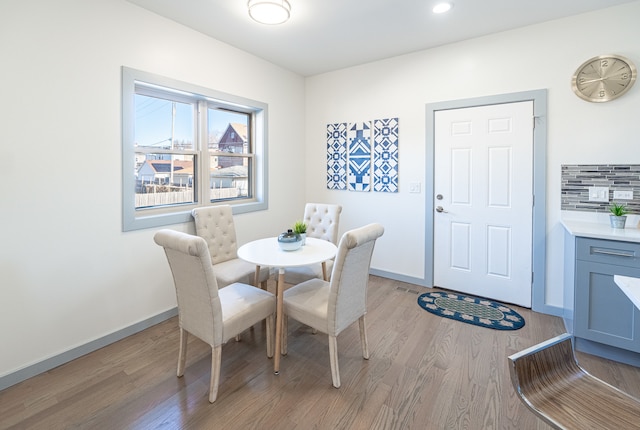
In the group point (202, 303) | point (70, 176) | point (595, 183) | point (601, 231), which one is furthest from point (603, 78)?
point (70, 176)

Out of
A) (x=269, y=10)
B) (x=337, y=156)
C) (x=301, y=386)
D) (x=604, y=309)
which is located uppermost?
(x=269, y=10)

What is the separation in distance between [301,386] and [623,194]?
2944 millimetres

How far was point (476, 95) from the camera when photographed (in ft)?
10.5

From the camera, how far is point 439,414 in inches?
68.9

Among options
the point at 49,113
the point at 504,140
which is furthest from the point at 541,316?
the point at 49,113

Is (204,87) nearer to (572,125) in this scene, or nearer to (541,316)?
(572,125)

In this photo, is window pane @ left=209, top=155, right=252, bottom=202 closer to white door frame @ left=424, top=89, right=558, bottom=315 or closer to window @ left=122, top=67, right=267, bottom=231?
window @ left=122, top=67, right=267, bottom=231

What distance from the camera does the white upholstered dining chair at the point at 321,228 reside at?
9.36 feet

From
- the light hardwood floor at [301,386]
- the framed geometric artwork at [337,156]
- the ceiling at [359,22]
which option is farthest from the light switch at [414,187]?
the light hardwood floor at [301,386]

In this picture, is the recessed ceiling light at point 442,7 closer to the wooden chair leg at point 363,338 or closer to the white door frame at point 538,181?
the white door frame at point 538,181

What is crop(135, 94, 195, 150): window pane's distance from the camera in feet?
9.15

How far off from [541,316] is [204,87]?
386 centimetres

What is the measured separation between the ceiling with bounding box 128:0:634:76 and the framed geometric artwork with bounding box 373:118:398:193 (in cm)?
79

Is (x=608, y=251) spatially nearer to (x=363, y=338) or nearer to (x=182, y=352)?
(x=363, y=338)
